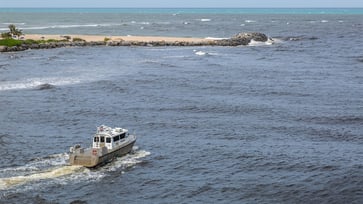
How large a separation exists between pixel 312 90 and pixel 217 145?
31.5 meters

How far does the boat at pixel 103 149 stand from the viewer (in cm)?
4591

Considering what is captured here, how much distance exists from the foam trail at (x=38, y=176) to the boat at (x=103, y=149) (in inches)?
34.1

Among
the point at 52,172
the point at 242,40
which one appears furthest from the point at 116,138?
the point at 242,40

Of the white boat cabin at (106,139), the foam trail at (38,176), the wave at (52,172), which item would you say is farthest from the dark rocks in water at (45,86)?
the foam trail at (38,176)

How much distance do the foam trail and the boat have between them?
2.84 feet

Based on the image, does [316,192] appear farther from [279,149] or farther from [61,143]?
[61,143]

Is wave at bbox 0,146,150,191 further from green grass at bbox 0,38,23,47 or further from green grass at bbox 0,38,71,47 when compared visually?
green grass at bbox 0,38,71,47

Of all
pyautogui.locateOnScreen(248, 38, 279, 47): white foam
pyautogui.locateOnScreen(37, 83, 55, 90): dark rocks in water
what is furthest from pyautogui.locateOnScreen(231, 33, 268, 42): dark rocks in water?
pyautogui.locateOnScreen(37, 83, 55, 90): dark rocks in water

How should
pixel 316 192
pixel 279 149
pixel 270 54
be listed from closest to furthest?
pixel 316 192 < pixel 279 149 < pixel 270 54

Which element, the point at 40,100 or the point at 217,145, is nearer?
the point at 217,145

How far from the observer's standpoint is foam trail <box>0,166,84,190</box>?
4197 centimetres

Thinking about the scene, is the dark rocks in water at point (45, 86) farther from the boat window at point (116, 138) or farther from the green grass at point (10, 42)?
the green grass at point (10, 42)

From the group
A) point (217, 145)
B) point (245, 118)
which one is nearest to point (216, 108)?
point (245, 118)

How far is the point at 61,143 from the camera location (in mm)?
54094
